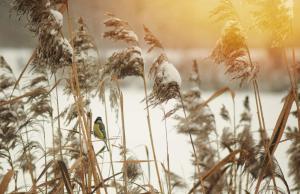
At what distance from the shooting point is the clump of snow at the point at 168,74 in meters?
2.59

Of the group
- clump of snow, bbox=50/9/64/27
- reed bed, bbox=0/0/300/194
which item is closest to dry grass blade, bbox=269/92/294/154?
reed bed, bbox=0/0/300/194

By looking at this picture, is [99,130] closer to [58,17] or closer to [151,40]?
[151,40]

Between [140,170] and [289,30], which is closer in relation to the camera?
[289,30]

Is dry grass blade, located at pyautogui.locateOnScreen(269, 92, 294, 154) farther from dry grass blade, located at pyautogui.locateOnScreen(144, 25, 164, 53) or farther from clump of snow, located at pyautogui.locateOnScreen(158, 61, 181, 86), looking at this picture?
dry grass blade, located at pyautogui.locateOnScreen(144, 25, 164, 53)

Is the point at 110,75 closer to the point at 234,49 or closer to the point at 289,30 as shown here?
the point at 234,49

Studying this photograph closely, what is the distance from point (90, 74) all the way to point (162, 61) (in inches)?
53.0

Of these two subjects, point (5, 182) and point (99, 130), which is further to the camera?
point (99, 130)

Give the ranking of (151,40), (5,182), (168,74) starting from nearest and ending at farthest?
(5,182), (168,74), (151,40)

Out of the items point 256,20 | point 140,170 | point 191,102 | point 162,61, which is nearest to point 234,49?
point 256,20

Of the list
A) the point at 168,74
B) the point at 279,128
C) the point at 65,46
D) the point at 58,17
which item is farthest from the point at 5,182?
the point at 279,128

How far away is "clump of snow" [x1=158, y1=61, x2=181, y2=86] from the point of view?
8.51 ft

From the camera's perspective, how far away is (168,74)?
262cm

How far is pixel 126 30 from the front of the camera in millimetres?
2967

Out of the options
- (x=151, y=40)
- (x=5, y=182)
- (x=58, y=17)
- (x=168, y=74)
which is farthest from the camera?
(x=151, y=40)
